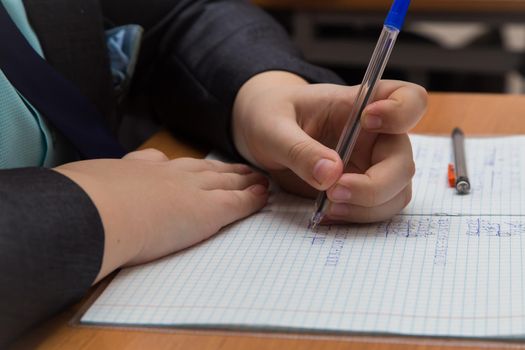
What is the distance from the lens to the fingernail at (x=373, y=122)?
63cm

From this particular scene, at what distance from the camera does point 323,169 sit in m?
0.61

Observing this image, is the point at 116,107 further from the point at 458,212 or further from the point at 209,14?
the point at 458,212

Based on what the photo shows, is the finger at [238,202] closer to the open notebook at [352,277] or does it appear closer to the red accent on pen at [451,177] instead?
the open notebook at [352,277]

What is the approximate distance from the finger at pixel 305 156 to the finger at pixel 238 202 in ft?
0.12

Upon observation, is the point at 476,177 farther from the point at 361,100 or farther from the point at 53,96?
the point at 53,96

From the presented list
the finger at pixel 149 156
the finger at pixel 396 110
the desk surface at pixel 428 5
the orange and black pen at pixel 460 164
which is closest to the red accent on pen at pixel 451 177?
the orange and black pen at pixel 460 164

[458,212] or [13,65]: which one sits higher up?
[13,65]

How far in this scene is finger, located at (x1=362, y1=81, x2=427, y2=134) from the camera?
24.5 inches

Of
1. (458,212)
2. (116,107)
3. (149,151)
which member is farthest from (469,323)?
(116,107)

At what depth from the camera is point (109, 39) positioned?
2.80 ft

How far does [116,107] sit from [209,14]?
155mm

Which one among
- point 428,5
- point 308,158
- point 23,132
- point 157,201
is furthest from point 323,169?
point 428,5

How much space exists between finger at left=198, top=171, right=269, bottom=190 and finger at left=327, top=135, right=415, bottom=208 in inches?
4.3

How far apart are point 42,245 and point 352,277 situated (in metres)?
0.21
